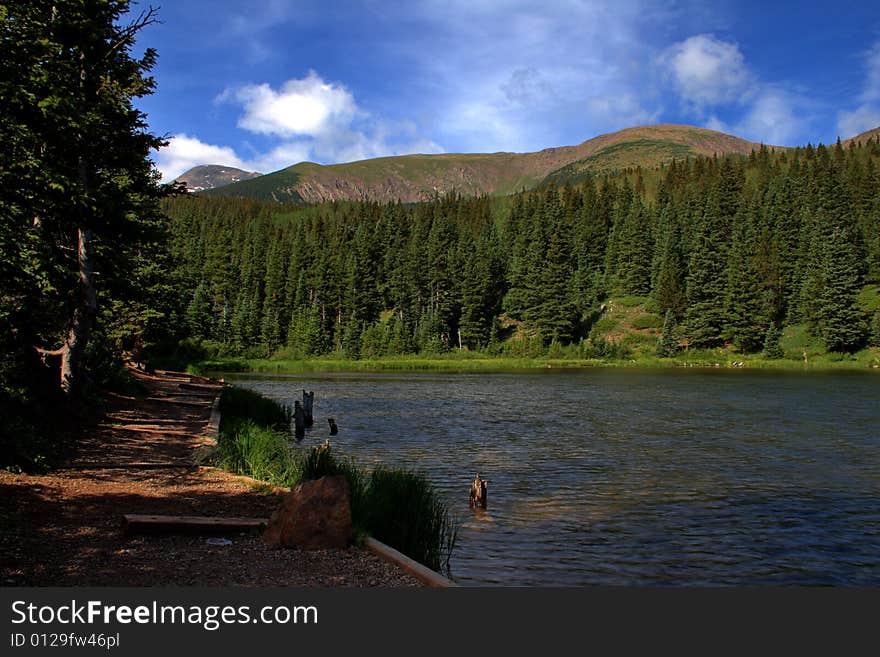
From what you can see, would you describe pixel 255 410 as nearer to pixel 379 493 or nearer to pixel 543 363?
pixel 379 493

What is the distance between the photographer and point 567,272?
110 metres

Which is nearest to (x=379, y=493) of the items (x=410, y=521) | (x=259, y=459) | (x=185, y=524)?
(x=410, y=521)

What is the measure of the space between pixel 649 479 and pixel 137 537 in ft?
42.1

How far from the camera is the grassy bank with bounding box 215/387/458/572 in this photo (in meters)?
9.90

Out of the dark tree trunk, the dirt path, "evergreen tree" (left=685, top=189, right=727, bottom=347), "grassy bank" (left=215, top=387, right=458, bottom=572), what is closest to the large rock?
the dirt path

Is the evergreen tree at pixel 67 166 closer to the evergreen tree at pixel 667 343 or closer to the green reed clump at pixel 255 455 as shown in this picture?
the green reed clump at pixel 255 455

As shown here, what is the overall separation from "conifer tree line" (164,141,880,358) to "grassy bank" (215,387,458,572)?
59.5 metres

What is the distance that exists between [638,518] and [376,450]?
34.7 feet

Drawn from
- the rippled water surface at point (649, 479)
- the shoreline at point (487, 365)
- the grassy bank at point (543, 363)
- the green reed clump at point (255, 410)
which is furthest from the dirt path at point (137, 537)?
the grassy bank at point (543, 363)

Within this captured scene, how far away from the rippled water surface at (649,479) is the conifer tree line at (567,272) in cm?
4550

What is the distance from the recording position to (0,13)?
33.2 ft

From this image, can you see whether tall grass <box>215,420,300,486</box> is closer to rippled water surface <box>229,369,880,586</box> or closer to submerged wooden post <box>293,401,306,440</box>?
rippled water surface <box>229,369,880,586</box>

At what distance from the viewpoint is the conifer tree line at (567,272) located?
82.2m

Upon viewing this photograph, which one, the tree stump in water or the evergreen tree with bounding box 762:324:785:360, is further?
the evergreen tree with bounding box 762:324:785:360
